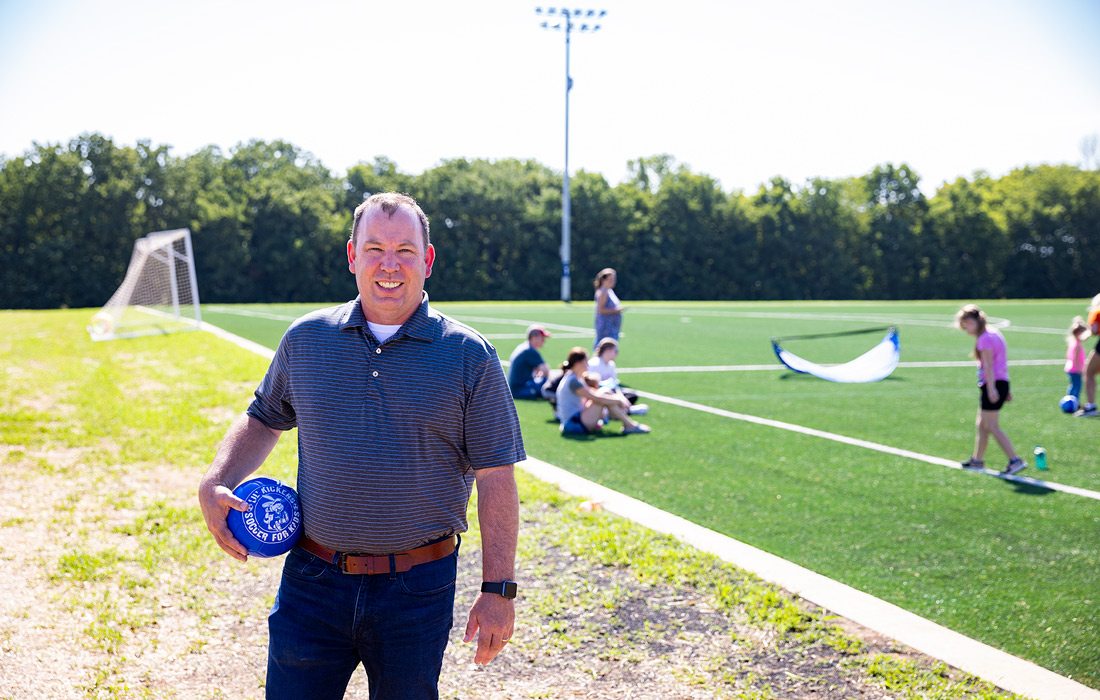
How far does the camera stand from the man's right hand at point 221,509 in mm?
3055

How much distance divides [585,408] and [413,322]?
28.5 ft

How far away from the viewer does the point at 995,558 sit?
21.8 feet

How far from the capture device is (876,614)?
17.3 ft

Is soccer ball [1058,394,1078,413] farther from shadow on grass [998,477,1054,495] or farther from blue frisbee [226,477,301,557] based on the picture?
blue frisbee [226,477,301,557]

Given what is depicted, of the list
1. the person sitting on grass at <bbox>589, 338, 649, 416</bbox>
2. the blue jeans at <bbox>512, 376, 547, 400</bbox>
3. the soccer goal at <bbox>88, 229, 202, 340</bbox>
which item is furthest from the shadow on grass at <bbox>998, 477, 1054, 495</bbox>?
the soccer goal at <bbox>88, 229, 202, 340</bbox>

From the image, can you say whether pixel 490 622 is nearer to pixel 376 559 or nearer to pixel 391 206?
pixel 376 559

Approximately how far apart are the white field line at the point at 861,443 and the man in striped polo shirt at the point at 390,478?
24.0ft

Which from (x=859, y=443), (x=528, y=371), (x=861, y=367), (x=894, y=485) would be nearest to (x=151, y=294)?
(x=528, y=371)

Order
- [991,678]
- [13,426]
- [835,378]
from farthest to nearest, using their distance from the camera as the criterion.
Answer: [835,378], [13,426], [991,678]

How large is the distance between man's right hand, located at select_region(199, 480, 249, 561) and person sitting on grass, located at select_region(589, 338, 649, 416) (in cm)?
969

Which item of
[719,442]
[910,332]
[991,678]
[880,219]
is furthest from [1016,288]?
[991,678]

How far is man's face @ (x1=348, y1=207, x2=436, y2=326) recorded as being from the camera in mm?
2945

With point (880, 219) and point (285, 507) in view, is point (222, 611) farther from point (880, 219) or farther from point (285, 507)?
point (880, 219)

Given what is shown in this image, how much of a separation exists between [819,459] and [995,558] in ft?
10.9
